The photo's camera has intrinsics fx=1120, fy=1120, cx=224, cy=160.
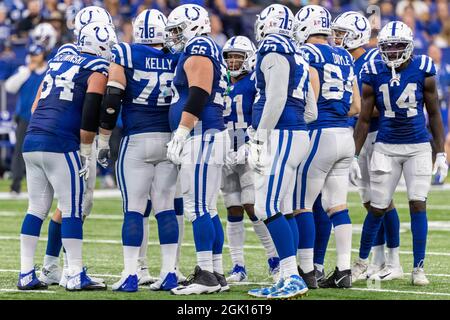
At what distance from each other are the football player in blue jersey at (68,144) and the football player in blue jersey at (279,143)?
113 centimetres

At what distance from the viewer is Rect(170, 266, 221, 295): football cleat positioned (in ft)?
24.1

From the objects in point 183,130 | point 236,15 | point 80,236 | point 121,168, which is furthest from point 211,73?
point 236,15

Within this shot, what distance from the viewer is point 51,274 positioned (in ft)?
26.3

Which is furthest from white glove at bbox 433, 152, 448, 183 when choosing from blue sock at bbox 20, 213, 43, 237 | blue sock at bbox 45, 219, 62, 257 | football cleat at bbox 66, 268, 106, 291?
blue sock at bbox 20, 213, 43, 237

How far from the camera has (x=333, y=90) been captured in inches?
313

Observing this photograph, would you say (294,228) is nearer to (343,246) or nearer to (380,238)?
(343,246)

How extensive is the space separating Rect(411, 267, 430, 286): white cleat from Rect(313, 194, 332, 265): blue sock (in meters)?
Result: 0.68

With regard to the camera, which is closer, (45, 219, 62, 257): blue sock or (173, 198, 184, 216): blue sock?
(45, 219, 62, 257): blue sock

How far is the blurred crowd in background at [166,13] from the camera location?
17.7 meters

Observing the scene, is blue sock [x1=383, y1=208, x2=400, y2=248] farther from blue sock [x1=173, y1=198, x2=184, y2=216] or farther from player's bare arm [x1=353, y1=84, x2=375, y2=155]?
blue sock [x1=173, y1=198, x2=184, y2=216]

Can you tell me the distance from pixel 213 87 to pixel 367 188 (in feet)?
6.31

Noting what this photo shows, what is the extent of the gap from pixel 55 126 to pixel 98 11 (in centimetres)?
89

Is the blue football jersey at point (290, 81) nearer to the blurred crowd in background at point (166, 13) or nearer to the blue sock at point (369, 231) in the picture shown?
the blue sock at point (369, 231)

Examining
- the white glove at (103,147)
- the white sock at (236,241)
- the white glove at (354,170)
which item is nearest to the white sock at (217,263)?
the white sock at (236,241)
